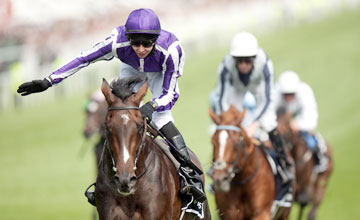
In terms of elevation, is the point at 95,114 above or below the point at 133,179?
below

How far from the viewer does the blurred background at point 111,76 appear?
1695 cm

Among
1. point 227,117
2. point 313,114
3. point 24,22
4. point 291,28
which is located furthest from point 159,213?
point 291,28

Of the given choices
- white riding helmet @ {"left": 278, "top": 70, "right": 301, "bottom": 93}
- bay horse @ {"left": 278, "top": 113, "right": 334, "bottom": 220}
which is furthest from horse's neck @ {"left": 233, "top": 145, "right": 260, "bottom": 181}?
white riding helmet @ {"left": 278, "top": 70, "right": 301, "bottom": 93}

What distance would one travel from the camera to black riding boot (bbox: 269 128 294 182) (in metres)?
9.95

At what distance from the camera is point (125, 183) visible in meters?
5.53

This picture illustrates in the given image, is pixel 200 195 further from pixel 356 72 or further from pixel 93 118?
pixel 356 72

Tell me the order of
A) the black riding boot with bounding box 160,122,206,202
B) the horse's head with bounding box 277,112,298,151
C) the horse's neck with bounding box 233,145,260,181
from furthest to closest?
the horse's head with bounding box 277,112,298,151 → the horse's neck with bounding box 233,145,260,181 → the black riding boot with bounding box 160,122,206,202

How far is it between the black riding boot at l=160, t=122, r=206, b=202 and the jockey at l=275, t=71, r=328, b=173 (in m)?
6.40

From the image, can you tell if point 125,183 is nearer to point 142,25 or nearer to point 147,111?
point 147,111

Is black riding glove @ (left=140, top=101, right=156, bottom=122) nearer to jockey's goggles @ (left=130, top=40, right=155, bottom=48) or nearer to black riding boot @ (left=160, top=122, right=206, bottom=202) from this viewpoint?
jockey's goggles @ (left=130, top=40, right=155, bottom=48)

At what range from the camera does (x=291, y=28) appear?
125ft

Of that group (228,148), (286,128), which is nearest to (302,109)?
(286,128)

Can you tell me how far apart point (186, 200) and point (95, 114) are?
7270mm

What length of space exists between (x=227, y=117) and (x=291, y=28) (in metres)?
29.9
